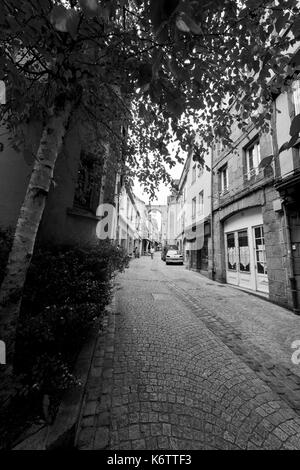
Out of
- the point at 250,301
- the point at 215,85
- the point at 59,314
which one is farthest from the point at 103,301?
the point at 250,301

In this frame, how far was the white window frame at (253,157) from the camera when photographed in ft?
23.9

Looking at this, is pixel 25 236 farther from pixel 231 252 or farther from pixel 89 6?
pixel 231 252

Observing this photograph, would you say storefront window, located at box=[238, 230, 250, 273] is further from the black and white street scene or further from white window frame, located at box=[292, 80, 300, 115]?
white window frame, located at box=[292, 80, 300, 115]

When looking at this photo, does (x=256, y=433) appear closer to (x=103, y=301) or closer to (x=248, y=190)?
(x=103, y=301)

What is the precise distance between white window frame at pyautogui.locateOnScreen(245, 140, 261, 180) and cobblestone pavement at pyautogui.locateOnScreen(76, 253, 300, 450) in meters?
5.27

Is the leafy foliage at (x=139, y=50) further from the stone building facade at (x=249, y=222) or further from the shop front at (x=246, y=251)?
the shop front at (x=246, y=251)

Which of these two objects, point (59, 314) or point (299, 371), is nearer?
point (59, 314)

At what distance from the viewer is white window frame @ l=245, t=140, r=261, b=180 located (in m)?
7.29

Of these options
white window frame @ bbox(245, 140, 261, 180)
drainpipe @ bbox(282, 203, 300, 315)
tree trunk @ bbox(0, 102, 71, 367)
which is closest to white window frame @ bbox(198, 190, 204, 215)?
white window frame @ bbox(245, 140, 261, 180)

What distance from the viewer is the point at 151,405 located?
1988 millimetres

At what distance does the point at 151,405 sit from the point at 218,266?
28.4ft

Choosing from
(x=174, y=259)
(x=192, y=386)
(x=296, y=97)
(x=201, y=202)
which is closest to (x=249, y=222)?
(x=296, y=97)

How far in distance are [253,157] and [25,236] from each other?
333 inches

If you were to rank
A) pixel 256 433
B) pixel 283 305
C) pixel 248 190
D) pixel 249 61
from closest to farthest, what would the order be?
1. pixel 256 433
2. pixel 249 61
3. pixel 283 305
4. pixel 248 190
